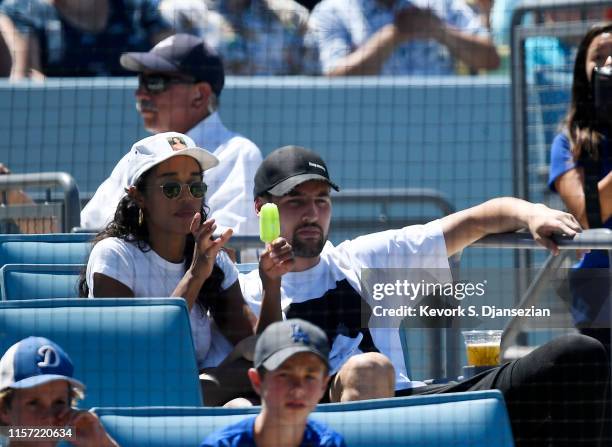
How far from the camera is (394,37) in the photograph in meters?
6.93

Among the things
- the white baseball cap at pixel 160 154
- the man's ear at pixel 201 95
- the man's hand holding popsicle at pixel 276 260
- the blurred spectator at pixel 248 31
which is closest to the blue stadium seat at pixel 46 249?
the white baseball cap at pixel 160 154

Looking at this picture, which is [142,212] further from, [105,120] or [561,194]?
[105,120]

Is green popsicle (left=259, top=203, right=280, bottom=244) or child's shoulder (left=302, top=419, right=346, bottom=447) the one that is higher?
green popsicle (left=259, top=203, right=280, bottom=244)

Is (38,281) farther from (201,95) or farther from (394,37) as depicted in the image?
(394,37)

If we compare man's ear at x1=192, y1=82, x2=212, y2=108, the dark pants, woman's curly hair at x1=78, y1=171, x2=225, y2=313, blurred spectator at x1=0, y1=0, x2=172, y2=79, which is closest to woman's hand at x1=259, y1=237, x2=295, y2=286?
woman's curly hair at x1=78, y1=171, x2=225, y2=313

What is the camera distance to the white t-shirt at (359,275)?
13.9ft

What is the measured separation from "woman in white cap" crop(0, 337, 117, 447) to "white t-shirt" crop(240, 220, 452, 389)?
99cm

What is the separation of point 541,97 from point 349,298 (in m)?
2.36

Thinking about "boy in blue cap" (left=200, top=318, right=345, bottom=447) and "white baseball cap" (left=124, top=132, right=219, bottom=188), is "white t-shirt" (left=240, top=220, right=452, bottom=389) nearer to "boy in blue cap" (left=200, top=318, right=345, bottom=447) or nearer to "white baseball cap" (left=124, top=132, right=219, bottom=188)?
"white baseball cap" (left=124, top=132, right=219, bottom=188)

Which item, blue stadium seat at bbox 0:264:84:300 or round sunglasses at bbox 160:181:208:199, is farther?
blue stadium seat at bbox 0:264:84:300

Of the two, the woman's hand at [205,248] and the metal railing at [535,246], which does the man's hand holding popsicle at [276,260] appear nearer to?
the woman's hand at [205,248]

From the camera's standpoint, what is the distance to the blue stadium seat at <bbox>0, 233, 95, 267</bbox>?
4.86 meters

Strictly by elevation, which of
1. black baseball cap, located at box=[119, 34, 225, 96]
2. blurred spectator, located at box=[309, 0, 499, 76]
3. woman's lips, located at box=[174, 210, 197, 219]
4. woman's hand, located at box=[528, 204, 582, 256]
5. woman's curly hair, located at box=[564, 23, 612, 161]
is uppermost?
blurred spectator, located at box=[309, 0, 499, 76]

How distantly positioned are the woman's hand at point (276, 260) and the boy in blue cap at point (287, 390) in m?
0.63
